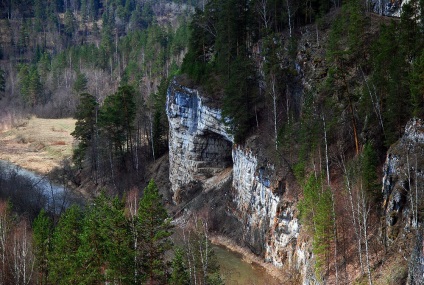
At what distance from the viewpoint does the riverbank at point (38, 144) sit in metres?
71.2

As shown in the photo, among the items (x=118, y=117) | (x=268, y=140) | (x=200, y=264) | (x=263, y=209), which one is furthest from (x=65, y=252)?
(x=118, y=117)

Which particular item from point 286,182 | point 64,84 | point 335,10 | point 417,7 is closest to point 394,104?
point 417,7

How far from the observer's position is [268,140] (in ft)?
146

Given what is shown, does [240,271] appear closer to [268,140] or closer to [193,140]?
[268,140]

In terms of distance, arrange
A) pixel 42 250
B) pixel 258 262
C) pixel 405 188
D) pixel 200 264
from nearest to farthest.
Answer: pixel 405 188, pixel 200 264, pixel 42 250, pixel 258 262

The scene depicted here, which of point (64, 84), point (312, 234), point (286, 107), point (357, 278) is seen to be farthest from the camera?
point (64, 84)

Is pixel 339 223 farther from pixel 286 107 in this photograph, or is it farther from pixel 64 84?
pixel 64 84

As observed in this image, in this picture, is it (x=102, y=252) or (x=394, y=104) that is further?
(x=394, y=104)

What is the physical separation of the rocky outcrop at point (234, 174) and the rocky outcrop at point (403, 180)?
10615mm

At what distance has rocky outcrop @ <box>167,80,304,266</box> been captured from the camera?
127ft

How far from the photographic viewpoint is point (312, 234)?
3125 centimetres

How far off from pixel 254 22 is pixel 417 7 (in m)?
21.6

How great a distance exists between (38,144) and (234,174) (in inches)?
→ 1573

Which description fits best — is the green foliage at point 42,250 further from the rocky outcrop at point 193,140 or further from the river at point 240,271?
the rocky outcrop at point 193,140
